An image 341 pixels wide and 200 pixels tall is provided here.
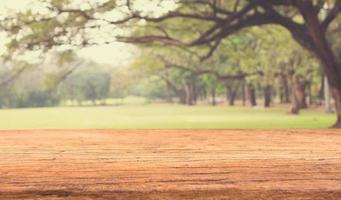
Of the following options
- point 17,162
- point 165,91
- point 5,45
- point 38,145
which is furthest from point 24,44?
point 165,91

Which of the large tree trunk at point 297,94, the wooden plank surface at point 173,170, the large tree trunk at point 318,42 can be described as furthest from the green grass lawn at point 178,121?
the wooden plank surface at point 173,170

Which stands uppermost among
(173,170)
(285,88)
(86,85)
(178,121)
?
(86,85)

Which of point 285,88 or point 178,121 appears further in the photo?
point 285,88

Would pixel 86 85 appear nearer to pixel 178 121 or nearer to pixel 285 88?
pixel 285 88

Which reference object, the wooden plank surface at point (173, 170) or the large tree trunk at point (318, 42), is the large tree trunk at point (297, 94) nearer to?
the large tree trunk at point (318, 42)

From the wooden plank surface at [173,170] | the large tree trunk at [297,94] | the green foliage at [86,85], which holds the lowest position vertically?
the wooden plank surface at [173,170]

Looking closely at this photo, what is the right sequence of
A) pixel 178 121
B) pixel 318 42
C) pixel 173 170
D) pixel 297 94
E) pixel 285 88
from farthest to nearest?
1. pixel 285 88
2. pixel 297 94
3. pixel 178 121
4. pixel 318 42
5. pixel 173 170

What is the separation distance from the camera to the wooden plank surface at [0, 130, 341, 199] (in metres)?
2.23

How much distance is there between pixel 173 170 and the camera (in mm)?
2697

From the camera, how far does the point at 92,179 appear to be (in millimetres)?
2498

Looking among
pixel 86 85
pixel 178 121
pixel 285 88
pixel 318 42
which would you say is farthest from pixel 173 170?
pixel 86 85

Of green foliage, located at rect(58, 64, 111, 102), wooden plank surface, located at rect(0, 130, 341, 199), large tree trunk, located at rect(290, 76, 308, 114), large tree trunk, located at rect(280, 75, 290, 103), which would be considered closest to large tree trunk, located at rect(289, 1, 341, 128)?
wooden plank surface, located at rect(0, 130, 341, 199)

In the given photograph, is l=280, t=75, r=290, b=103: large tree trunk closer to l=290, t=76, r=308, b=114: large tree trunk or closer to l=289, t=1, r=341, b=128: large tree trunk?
l=290, t=76, r=308, b=114: large tree trunk

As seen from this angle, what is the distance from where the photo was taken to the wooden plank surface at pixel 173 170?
2230mm
